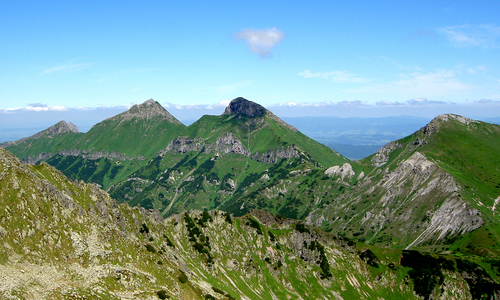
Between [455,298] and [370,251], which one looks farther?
[370,251]

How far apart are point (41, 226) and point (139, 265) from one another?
92.8ft

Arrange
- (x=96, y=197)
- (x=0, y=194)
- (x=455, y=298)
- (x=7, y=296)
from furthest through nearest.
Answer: (x=455, y=298), (x=96, y=197), (x=0, y=194), (x=7, y=296)

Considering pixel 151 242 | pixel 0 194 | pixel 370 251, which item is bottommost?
pixel 370 251

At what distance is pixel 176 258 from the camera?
128 m

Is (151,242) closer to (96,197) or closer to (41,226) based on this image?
(96,197)

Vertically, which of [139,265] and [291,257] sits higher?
[139,265]

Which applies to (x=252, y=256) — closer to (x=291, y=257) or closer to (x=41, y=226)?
(x=291, y=257)

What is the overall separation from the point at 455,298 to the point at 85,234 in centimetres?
18013

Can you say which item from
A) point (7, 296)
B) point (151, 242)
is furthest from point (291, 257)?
point (7, 296)

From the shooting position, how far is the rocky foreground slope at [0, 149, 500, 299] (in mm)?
78188

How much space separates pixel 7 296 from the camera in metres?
60.7

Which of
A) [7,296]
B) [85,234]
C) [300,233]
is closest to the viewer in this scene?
[7,296]

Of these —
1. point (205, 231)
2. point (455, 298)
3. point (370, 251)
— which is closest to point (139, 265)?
point (205, 231)

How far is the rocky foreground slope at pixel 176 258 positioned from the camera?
7819 centimetres
